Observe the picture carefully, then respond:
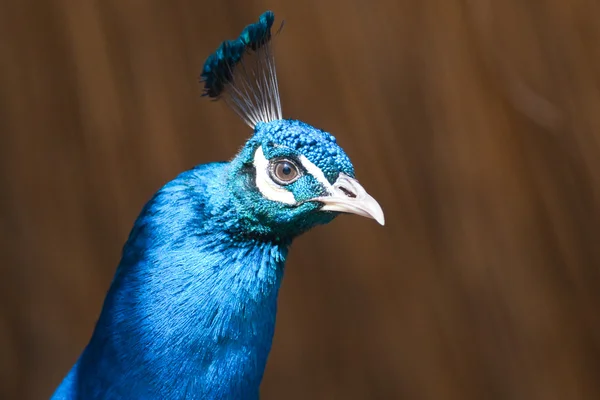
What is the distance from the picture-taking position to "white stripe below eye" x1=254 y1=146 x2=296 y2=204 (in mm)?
1246

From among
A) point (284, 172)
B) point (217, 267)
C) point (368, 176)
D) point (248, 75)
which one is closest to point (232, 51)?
point (248, 75)

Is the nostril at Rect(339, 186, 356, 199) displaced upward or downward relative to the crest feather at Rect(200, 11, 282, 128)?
downward

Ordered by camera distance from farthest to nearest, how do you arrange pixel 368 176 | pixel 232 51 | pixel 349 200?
pixel 368 176
pixel 232 51
pixel 349 200

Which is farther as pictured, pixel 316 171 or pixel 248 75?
pixel 248 75

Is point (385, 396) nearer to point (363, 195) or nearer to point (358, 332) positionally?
point (358, 332)

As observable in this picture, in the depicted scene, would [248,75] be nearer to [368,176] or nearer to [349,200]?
[349,200]

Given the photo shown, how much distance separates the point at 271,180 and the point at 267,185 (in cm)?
1

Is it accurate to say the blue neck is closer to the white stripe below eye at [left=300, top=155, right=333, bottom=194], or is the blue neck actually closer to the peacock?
the peacock

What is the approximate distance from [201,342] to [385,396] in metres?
1.33

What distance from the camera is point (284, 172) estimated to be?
1252mm

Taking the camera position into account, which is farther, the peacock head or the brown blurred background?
the brown blurred background

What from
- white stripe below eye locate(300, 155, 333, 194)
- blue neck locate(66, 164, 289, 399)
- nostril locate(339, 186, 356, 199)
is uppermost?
white stripe below eye locate(300, 155, 333, 194)

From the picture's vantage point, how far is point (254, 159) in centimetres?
128

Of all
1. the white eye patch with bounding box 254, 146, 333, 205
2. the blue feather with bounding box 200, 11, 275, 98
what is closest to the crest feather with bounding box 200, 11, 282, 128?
the blue feather with bounding box 200, 11, 275, 98
